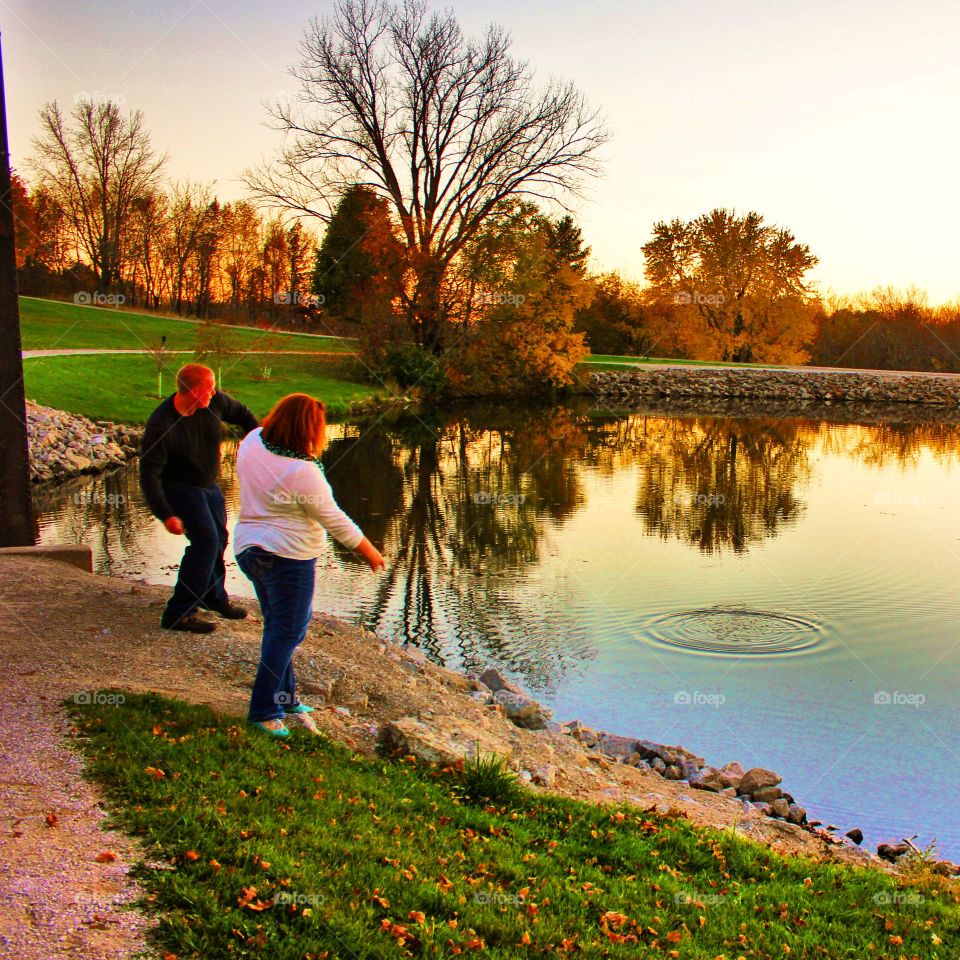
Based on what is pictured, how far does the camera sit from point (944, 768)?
758cm

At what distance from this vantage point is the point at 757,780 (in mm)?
7020

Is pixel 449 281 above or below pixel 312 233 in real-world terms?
below

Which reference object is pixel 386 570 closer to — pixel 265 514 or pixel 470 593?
pixel 470 593

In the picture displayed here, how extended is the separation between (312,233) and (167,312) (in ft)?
31.2

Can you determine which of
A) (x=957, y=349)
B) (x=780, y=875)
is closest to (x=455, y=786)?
(x=780, y=875)

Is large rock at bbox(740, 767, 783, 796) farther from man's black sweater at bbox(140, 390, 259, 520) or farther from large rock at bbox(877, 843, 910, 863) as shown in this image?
man's black sweater at bbox(140, 390, 259, 520)

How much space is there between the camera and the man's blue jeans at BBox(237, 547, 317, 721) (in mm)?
5648

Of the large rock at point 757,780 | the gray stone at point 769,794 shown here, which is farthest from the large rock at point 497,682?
the gray stone at point 769,794

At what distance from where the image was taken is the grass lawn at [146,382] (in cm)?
2556

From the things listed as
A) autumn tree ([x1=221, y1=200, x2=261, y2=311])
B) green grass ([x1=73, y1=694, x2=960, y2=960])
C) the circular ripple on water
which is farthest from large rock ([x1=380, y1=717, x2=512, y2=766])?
autumn tree ([x1=221, y1=200, x2=261, y2=311])

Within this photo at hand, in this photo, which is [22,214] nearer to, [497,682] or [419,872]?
[497,682]

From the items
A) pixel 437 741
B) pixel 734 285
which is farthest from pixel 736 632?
pixel 734 285

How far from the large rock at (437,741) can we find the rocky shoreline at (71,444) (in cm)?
1427

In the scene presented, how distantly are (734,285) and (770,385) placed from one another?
11466 millimetres
